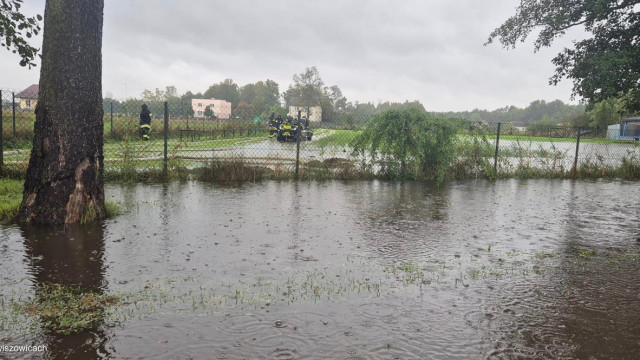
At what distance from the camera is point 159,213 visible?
7.27 metres

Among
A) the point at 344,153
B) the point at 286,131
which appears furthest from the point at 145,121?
the point at 286,131

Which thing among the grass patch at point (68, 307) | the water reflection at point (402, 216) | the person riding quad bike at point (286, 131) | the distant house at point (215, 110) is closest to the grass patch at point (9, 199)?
the grass patch at point (68, 307)

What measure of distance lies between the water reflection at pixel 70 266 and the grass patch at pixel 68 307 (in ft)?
0.21

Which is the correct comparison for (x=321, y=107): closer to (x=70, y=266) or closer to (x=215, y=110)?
(x=215, y=110)

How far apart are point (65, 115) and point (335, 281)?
14.4 ft

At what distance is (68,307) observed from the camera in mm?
3572

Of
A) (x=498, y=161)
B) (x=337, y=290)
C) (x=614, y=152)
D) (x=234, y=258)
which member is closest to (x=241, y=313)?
(x=337, y=290)

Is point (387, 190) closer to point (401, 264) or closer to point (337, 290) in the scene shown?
point (401, 264)

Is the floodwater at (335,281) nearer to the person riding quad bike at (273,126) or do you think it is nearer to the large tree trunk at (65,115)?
the large tree trunk at (65,115)

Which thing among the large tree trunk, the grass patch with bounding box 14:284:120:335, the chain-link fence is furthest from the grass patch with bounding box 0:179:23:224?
the grass patch with bounding box 14:284:120:335

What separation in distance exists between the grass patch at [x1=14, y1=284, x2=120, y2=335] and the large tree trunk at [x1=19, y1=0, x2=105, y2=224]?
246 centimetres

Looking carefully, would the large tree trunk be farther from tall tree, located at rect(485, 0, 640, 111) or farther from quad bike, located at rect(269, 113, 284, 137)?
quad bike, located at rect(269, 113, 284, 137)

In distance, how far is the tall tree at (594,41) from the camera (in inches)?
460

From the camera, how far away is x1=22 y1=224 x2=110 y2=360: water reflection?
301cm
